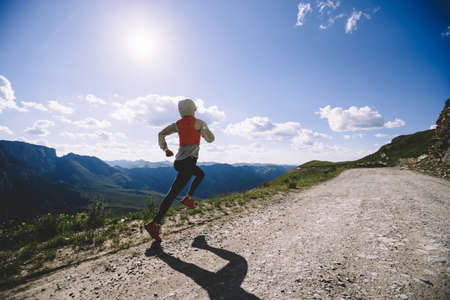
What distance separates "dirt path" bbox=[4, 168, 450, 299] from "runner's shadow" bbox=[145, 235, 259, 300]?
1 cm

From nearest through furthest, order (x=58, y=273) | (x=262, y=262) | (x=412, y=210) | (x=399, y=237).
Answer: (x=262, y=262) < (x=58, y=273) < (x=399, y=237) < (x=412, y=210)

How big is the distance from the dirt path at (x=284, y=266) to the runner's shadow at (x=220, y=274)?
14 millimetres

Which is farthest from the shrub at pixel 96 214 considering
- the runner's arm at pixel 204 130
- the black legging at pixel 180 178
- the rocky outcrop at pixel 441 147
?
the rocky outcrop at pixel 441 147

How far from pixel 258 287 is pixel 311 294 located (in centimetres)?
61

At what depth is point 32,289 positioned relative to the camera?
2.78 meters

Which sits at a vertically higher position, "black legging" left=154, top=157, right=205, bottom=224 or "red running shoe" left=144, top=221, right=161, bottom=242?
"black legging" left=154, top=157, right=205, bottom=224

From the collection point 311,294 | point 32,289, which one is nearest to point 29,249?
point 32,289

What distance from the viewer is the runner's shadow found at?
229cm

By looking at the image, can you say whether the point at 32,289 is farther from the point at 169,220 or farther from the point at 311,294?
the point at 311,294

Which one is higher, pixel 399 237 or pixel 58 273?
pixel 399 237

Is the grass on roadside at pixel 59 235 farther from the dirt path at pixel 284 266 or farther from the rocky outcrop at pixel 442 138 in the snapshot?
the rocky outcrop at pixel 442 138

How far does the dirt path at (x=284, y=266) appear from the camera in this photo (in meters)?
2.23

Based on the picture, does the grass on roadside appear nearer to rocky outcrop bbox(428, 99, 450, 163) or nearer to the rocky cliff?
the rocky cliff

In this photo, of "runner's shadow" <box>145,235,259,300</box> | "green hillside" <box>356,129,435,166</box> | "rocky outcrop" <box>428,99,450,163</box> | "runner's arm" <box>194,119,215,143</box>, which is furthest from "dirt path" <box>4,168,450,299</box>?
"green hillside" <box>356,129,435,166</box>
